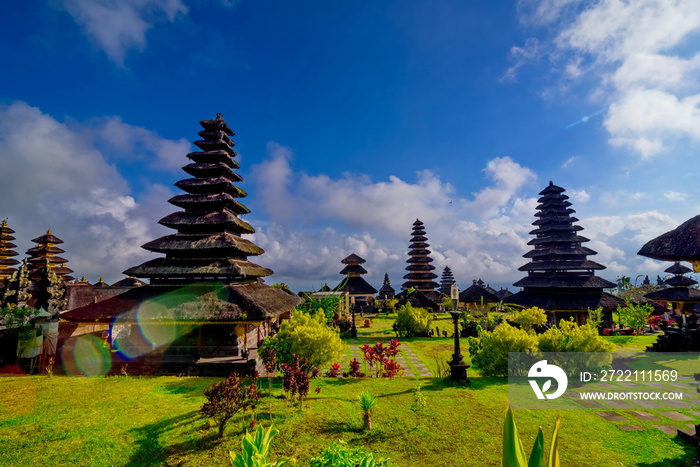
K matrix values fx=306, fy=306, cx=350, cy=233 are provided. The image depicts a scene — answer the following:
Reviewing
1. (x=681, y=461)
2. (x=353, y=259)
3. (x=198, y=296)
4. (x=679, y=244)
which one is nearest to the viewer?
(x=681, y=461)

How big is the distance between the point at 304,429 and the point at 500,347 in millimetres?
7456

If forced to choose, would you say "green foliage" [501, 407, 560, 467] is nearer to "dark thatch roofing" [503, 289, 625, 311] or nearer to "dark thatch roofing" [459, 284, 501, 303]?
"dark thatch roofing" [503, 289, 625, 311]

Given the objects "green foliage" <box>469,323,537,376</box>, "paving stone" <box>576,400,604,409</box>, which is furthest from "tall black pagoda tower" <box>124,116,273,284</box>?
"paving stone" <box>576,400,604,409</box>

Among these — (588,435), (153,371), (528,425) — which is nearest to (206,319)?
(153,371)

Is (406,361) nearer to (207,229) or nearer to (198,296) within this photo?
(198,296)

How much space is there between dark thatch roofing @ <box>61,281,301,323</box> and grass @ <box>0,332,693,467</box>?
4011 mm

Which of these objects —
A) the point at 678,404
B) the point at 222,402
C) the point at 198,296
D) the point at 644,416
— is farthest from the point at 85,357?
the point at 678,404

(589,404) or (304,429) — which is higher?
(304,429)

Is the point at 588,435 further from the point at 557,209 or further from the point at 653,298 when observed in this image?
the point at 557,209

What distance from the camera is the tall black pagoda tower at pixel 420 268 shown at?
142 feet

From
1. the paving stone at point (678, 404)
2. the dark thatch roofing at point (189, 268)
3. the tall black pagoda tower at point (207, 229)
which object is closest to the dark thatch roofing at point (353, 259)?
the tall black pagoda tower at point (207, 229)

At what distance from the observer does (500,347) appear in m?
10.7

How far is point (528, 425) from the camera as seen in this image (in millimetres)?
6945

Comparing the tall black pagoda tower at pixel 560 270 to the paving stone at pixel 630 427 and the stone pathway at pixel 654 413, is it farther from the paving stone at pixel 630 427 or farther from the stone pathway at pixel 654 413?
the paving stone at pixel 630 427
